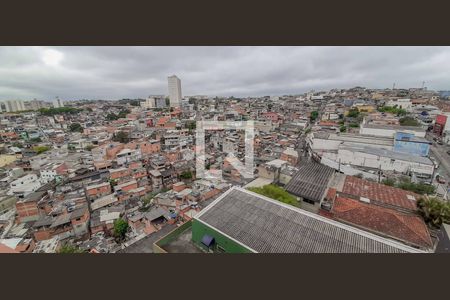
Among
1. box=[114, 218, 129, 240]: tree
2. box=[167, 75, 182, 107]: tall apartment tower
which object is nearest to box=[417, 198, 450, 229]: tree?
box=[114, 218, 129, 240]: tree

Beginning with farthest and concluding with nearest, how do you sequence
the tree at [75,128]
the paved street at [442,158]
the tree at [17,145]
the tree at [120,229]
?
the tree at [75,128], the tree at [17,145], the paved street at [442,158], the tree at [120,229]

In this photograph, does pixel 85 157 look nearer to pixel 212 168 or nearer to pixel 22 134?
pixel 212 168

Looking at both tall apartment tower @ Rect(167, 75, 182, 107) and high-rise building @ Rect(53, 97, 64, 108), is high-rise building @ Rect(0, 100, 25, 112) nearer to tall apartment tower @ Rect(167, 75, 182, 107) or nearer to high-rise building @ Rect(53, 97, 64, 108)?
high-rise building @ Rect(53, 97, 64, 108)

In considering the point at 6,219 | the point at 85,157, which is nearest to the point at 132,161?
the point at 85,157

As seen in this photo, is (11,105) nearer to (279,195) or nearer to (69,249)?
(69,249)

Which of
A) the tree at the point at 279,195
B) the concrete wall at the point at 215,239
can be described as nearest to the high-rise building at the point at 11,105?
the concrete wall at the point at 215,239

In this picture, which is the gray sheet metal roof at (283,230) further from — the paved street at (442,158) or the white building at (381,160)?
the paved street at (442,158)

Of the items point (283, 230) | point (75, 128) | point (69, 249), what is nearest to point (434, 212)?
point (283, 230)
